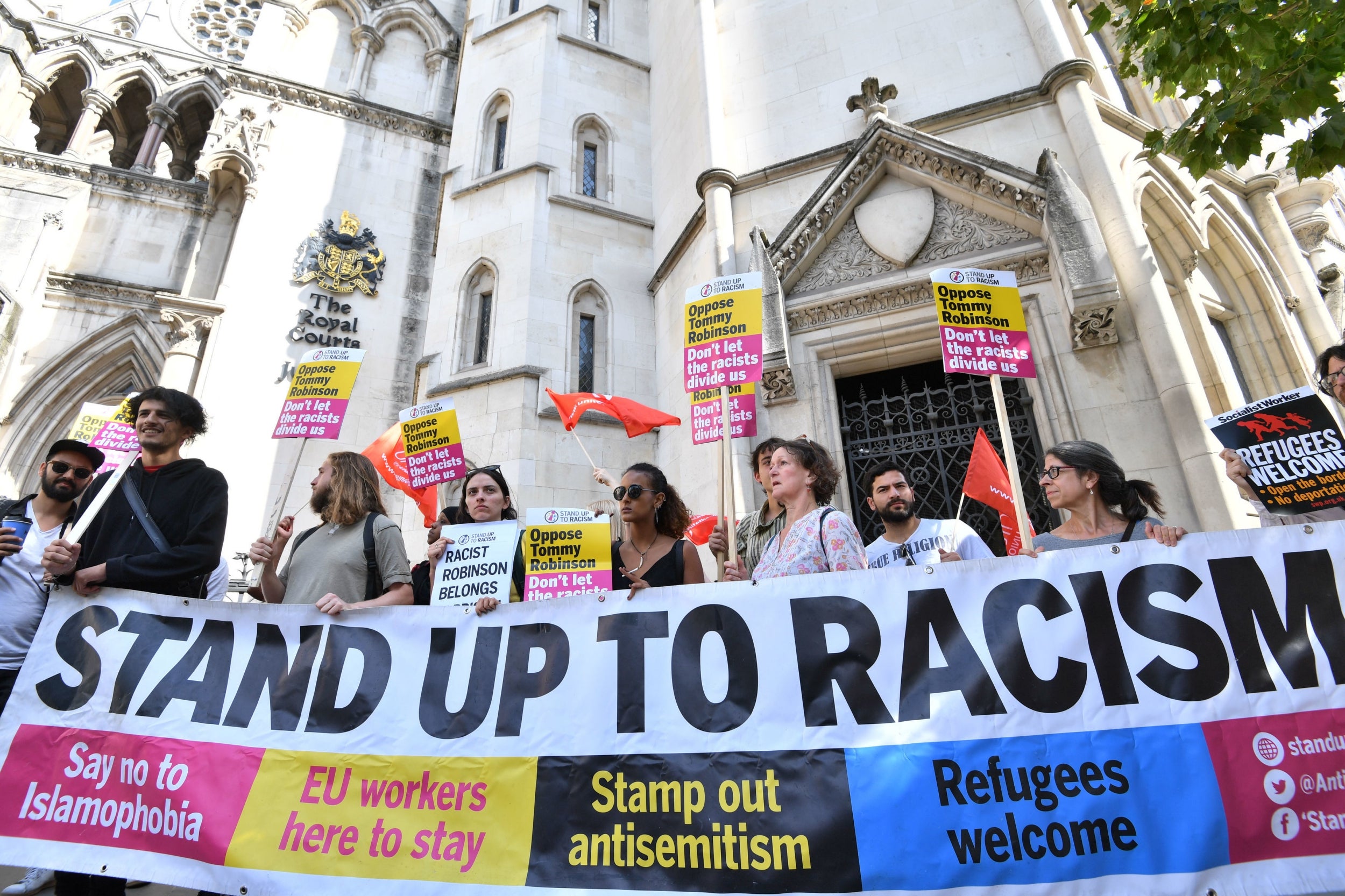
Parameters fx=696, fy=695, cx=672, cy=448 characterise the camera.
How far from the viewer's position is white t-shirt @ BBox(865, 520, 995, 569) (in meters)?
3.87

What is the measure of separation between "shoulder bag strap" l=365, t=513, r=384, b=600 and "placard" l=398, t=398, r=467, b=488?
2.06 m

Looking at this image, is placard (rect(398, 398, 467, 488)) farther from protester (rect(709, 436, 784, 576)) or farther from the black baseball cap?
protester (rect(709, 436, 784, 576))

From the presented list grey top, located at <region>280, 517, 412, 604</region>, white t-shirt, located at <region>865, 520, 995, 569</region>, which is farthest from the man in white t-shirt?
grey top, located at <region>280, 517, 412, 604</region>

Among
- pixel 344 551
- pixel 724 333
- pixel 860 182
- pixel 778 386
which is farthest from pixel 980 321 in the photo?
pixel 860 182

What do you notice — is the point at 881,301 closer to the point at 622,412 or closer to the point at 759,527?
the point at 622,412

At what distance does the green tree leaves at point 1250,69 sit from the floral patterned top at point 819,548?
3.90 m

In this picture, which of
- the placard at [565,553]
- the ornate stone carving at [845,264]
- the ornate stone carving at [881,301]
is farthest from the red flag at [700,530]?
the placard at [565,553]

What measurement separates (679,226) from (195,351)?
9135mm

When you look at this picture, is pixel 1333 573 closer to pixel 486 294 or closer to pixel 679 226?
pixel 679 226

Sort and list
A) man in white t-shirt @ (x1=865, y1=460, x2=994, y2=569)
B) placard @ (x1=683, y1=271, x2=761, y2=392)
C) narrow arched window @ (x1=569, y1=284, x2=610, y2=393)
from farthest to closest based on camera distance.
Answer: narrow arched window @ (x1=569, y1=284, x2=610, y2=393) < placard @ (x1=683, y1=271, x2=761, y2=392) < man in white t-shirt @ (x1=865, y1=460, x2=994, y2=569)

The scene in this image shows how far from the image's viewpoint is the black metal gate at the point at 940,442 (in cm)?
748

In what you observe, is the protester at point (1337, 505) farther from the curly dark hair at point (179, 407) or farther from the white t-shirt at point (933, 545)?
the curly dark hair at point (179, 407)

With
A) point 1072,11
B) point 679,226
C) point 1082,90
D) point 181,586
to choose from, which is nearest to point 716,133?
point 679,226

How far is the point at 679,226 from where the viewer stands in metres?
11.1
